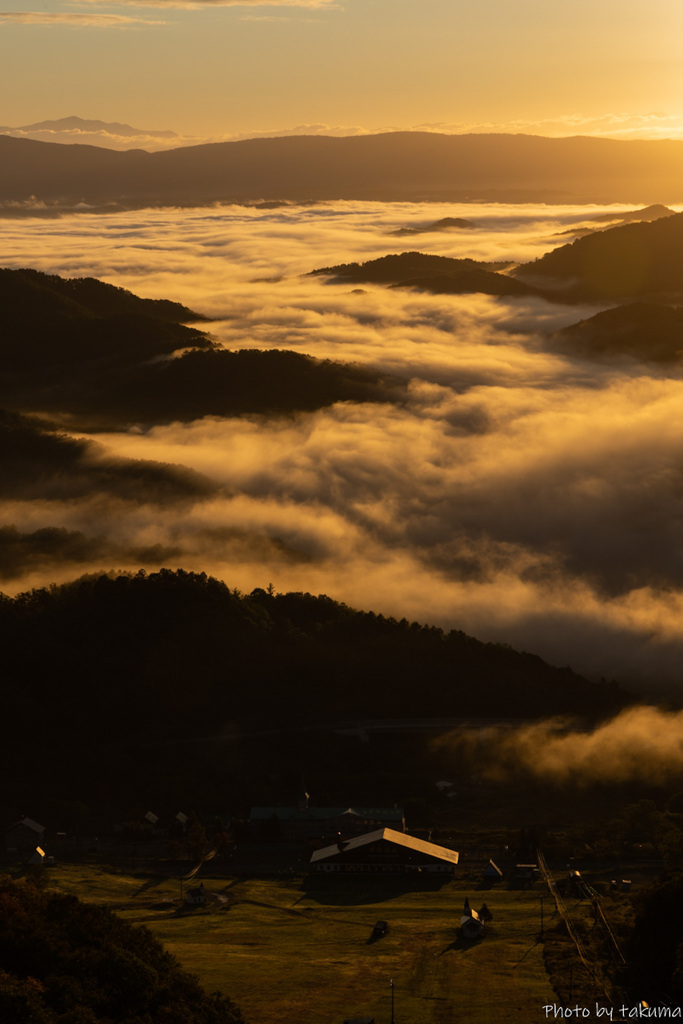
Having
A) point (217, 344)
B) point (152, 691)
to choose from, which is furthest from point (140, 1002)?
point (217, 344)

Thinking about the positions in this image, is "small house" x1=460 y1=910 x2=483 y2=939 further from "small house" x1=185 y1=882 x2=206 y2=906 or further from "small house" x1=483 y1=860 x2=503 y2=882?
"small house" x1=185 y1=882 x2=206 y2=906

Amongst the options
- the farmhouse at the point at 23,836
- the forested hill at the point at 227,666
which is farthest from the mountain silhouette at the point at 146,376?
the farmhouse at the point at 23,836

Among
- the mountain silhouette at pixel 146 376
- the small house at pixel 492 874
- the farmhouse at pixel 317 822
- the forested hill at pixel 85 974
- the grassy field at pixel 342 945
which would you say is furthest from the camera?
the mountain silhouette at pixel 146 376

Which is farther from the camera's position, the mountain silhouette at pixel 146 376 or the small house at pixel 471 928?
the mountain silhouette at pixel 146 376

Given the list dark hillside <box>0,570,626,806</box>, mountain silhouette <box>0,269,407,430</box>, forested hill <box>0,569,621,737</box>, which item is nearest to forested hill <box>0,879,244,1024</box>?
dark hillside <box>0,570,626,806</box>

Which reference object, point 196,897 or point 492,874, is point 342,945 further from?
point 492,874

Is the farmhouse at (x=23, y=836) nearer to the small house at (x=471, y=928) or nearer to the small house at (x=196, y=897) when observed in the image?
the small house at (x=196, y=897)

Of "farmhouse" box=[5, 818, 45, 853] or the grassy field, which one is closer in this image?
the grassy field
